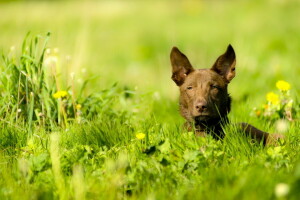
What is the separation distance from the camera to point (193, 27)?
1742cm

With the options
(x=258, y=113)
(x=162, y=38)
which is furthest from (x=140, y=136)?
(x=162, y=38)

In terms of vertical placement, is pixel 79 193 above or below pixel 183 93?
below

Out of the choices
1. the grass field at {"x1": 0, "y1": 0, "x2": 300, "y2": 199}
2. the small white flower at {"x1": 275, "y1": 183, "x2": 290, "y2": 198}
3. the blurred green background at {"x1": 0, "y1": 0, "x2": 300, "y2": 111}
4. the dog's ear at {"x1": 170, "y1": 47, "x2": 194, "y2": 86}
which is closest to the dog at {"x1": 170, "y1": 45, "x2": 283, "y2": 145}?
the dog's ear at {"x1": 170, "y1": 47, "x2": 194, "y2": 86}

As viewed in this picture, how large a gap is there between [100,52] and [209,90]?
8.50 m

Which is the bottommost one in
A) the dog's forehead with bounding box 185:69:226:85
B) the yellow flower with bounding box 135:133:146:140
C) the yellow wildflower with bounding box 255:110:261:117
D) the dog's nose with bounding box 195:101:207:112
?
the yellow wildflower with bounding box 255:110:261:117

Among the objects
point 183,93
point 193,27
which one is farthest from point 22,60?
point 193,27

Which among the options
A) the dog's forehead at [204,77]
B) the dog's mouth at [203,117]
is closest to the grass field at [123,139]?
the dog's mouth at [203,117]

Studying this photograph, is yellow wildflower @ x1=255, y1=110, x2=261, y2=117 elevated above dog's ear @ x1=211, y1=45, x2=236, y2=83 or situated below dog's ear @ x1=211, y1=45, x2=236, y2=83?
below

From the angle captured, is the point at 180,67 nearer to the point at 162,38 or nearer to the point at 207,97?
the point at 207,97

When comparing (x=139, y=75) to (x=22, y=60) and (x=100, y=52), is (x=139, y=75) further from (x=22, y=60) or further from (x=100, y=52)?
(x=22, y=60)

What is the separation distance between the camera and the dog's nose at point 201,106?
467cm

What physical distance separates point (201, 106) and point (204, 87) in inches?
12.3

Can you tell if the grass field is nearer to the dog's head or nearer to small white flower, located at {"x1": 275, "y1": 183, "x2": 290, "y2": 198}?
small white flower, located at {"x1": 275, "y1": 183, "x2": 290, "y2": 198}

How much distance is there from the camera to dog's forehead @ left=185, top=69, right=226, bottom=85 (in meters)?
5.00
